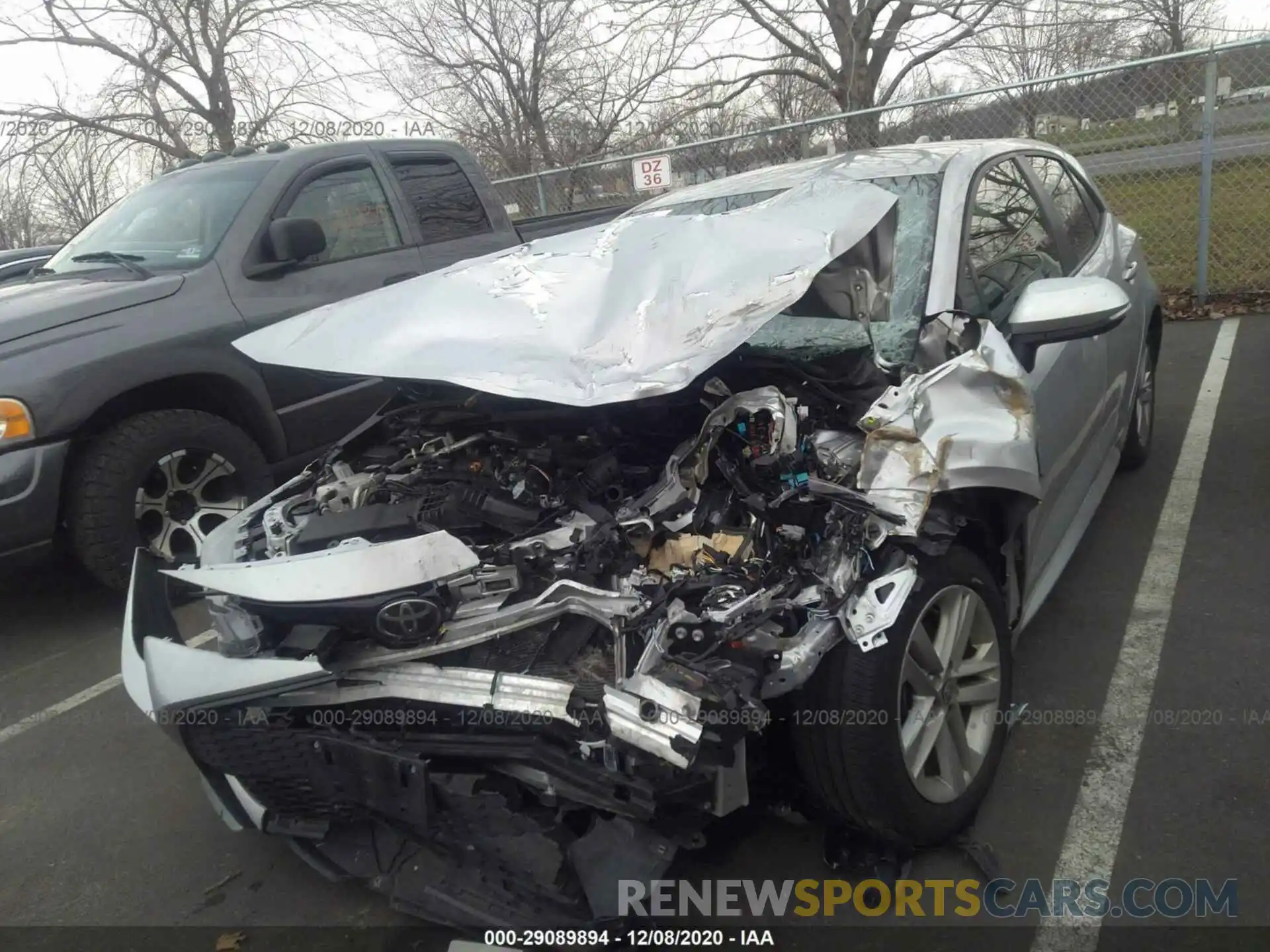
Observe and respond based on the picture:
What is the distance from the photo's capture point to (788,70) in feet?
44.0

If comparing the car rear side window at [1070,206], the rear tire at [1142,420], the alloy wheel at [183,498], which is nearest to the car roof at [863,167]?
the car rear side window at [1070,206]

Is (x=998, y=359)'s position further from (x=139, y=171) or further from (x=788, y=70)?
(x=139, y=171)

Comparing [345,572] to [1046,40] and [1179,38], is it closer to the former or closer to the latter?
[1046,40]

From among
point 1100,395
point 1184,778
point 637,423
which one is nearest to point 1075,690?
point 1184,778

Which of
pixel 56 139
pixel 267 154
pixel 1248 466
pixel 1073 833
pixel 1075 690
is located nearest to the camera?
pixel 1073 833

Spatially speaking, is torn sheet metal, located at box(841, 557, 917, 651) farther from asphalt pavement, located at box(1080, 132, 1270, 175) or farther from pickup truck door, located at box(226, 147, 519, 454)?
asphalt pavement, located at box(1080, 132, 1270, 175)

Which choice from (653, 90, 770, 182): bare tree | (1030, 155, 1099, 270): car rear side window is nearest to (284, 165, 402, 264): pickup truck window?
(1030, 155, 1099, 270): car rear side window

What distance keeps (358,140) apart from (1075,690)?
4647 mm

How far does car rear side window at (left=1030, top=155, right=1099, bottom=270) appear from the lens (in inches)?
142

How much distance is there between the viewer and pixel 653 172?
354 inches

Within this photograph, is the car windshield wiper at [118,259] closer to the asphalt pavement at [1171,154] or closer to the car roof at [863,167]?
the car roof at [863,167]

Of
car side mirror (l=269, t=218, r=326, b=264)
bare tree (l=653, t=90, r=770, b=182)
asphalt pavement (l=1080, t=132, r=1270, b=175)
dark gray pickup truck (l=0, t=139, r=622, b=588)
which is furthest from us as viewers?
bare tree (l=653, t=90, r=770, b=182)

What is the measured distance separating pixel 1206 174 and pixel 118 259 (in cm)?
752

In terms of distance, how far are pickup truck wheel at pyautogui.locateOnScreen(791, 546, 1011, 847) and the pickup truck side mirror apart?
2.37 feet
